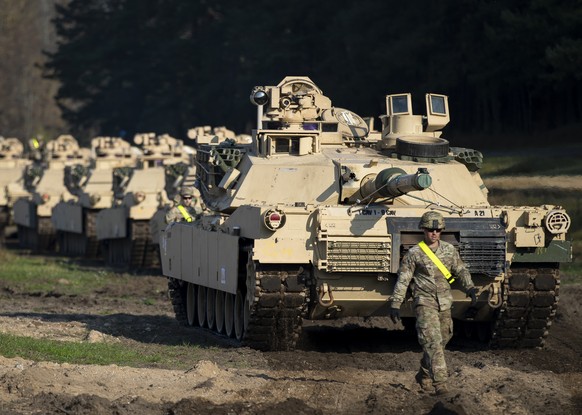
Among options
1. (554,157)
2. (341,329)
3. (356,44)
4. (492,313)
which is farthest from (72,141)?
(492,313)

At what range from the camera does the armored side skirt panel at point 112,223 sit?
3372cm

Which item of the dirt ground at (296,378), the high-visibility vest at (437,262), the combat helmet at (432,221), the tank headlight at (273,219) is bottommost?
the dirt ground at (296,378)

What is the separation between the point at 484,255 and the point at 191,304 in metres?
5.89

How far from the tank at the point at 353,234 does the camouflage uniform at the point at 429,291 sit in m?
2.44

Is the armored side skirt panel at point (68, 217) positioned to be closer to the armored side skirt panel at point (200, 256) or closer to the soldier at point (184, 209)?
the soldier at point (184, 209)

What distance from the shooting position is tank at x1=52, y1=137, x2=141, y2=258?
37594 mm

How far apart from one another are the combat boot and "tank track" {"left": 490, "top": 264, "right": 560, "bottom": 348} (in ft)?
12.6

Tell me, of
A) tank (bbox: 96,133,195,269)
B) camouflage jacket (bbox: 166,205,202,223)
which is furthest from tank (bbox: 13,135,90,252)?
camouflage jacket (bbox: 166,205,202,223)

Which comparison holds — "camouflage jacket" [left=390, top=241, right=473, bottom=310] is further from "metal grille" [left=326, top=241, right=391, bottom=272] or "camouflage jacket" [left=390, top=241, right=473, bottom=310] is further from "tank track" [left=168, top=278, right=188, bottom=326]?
"tank track" [left=168, top=278, right=188, bottom=326]

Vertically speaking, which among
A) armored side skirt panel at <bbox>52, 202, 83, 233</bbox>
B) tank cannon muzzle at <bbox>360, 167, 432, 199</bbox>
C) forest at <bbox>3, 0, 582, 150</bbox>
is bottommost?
tank cannon muzzle at <bbox>360, 167, 432, 199</bbox>

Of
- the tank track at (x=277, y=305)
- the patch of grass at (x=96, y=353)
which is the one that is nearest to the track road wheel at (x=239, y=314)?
the patch of grass at (x=96, y=353)

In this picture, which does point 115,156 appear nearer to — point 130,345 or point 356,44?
point 356,44

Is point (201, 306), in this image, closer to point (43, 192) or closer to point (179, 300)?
point (179, 300)

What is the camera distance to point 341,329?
20344mm
